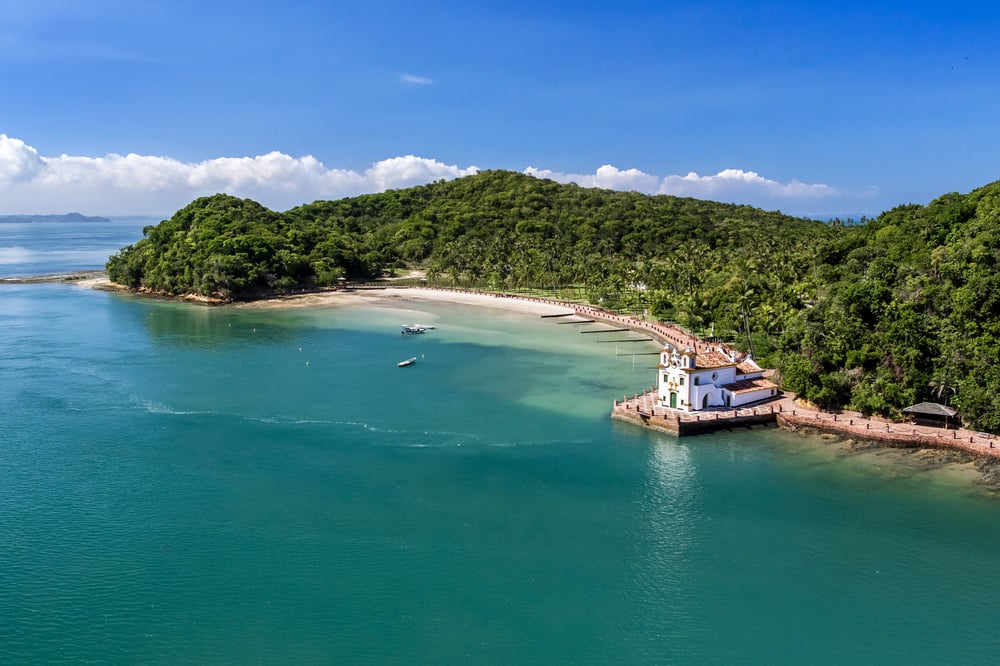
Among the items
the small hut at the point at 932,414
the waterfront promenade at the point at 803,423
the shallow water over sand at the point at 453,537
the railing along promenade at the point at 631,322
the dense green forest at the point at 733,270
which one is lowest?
the shallow water over sand at the point at 453,537

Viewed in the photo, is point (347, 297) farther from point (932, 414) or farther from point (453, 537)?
point (932, 414)

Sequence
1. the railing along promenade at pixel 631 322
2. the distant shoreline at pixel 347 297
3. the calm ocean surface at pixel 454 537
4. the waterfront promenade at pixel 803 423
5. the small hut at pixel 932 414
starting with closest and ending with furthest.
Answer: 1. the calm ocean surface at pixel 454 537
2. the waterfront promenade at pixel 803 423
3. the small hut at pixel 932 414
4. the railing along promenade at pixel 631 322
5. the distant shoreline at pixel 347 297

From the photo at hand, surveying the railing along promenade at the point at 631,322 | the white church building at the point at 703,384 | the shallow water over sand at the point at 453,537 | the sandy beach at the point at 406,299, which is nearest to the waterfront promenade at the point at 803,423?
the white church building at the point at 703,384

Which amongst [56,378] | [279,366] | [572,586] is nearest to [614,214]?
[279,366]

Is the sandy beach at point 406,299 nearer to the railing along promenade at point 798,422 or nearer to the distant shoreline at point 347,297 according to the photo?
the distant shoreline at point 347,297

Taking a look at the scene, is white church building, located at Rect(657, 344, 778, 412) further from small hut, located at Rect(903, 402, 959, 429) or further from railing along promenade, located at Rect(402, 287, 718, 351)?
railing along promenade, located at Rect(402, 287, 718, 351)

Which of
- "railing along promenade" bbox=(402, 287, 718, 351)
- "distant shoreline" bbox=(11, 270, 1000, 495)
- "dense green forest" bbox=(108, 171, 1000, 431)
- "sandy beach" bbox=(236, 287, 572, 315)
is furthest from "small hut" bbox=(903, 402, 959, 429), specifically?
"distant shoreline" bbox=(11, 270, 1000, 495)
